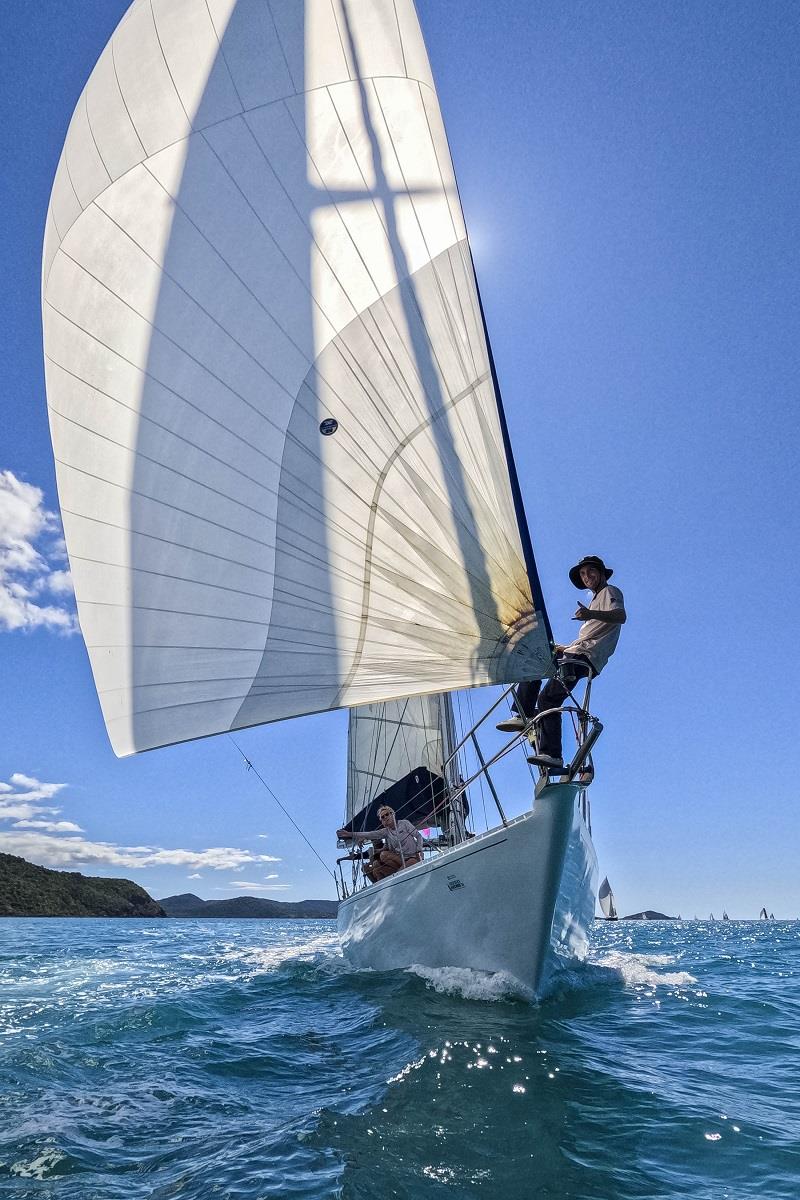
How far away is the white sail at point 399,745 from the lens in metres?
14.4

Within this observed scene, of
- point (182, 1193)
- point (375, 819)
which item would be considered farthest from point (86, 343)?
point (375, 819)

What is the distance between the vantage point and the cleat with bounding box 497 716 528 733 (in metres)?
6.04

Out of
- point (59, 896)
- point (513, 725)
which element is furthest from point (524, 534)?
point (59, 896)

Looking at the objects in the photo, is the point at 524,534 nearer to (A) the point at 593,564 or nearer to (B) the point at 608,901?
(A) the point at 593,564

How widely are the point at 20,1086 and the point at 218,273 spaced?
235 inches

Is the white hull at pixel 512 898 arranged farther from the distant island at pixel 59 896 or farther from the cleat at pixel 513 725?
the distant island at pixel 59 896

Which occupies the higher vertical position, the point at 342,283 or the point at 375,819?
the point at 342,283

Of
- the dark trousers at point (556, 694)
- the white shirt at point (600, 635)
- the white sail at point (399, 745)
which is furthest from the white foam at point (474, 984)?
the white sail at point (399, 745)

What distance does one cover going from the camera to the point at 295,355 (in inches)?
224

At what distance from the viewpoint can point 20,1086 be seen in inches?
158

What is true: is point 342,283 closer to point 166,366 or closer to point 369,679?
point 166,366

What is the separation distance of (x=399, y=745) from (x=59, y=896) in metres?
73.0

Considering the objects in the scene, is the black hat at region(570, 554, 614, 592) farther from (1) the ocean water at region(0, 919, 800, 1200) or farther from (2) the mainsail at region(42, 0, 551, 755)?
(1) the ocean water at region(0, 919, 800, 1200)

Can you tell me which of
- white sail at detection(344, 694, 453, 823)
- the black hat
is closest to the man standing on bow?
the black hat
